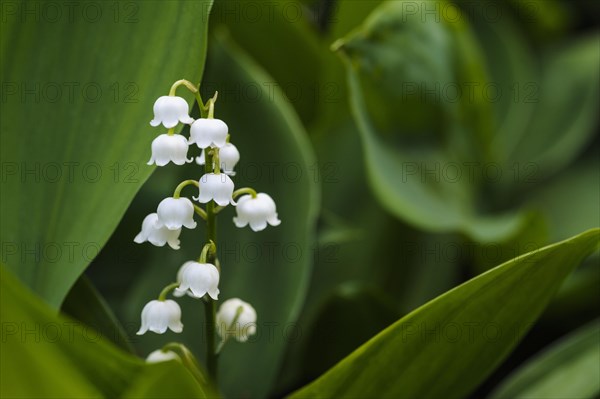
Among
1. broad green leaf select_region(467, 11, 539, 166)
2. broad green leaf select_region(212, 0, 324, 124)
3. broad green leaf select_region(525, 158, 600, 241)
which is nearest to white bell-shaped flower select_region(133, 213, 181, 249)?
broad green leaf select_region(212, 0, 324, 124)

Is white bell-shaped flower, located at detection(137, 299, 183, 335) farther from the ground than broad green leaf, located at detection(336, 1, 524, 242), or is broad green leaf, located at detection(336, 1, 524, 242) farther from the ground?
broad green leaf, located at detection(336, 1, 524, 242)

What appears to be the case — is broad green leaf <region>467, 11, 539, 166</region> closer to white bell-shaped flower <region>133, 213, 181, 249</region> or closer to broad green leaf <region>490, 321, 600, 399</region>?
broad green leaf <region>490, 321, 600, 399</region>

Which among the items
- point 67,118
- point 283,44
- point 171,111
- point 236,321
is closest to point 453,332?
point 236,321

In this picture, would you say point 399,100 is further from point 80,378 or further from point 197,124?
point 80,378

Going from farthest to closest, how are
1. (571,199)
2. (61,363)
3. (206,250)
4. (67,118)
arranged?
(571,199) → (67,118) → (206,250) → (61,363)

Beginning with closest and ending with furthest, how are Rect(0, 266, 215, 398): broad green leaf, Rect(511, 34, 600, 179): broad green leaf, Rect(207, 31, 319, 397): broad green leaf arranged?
Rect(0, 266, 215, 398): broad green leaf → Rect(207, 31, 319, 397): broad green leaf → Rect(511, 34, 600, 179): broad green leaf

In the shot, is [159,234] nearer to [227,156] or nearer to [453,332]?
[227,156]

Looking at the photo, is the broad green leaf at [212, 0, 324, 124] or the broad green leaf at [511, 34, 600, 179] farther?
the broad green leaf at [511, 34, 600, 179]
